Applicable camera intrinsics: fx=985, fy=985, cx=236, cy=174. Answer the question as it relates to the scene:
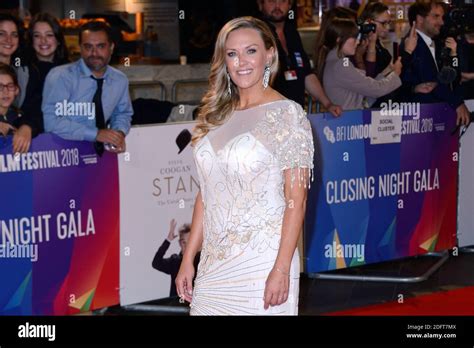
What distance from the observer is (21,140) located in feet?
19.5

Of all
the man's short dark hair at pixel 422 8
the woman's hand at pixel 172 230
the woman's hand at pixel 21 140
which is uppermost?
the man's short dark hair at pixel 422 8

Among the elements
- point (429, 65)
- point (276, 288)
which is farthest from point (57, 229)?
point (429, 65)

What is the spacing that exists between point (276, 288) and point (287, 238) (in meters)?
0.21

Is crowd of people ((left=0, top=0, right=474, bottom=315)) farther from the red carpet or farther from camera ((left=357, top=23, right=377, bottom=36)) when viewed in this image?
the red carpet

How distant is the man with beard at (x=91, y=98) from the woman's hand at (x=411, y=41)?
273 cm

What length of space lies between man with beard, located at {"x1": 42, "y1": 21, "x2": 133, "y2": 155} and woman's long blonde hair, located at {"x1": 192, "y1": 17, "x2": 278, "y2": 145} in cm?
217

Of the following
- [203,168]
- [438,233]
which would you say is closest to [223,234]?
[203,168]

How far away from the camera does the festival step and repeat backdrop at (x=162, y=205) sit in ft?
20.0

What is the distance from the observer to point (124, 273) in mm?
6637

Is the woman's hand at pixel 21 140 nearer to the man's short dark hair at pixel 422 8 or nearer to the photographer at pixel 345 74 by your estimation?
the photographer at pixel 345 74

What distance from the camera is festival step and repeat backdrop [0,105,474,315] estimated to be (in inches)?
240

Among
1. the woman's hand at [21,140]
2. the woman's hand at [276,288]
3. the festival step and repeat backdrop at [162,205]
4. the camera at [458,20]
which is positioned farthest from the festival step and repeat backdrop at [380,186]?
the woman's hand at [276,288]

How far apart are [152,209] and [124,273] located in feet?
1.54

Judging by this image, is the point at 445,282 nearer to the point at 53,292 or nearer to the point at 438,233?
the point at 438,233
